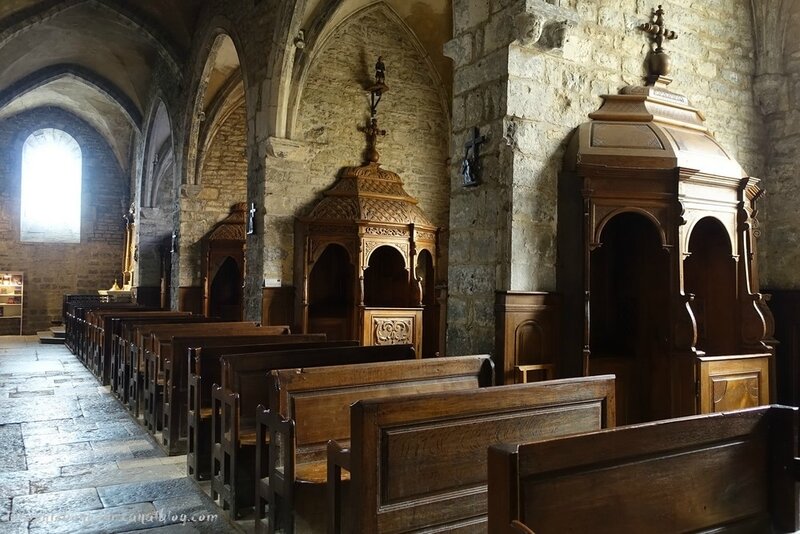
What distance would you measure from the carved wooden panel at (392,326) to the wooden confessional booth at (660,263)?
4175mm

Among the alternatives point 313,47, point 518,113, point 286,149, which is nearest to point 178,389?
point 518,113

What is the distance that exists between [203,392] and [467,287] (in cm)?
193

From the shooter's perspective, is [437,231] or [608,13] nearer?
[608,13]

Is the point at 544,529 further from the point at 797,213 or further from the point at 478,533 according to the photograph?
the point at 797,213

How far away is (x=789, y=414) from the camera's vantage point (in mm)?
2240

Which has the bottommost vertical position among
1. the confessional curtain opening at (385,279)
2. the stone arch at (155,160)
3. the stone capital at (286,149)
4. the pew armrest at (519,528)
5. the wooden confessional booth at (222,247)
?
the pew armrest at (519,528)

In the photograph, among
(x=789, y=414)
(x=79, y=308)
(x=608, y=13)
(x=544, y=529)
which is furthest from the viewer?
(x=79, y=308)

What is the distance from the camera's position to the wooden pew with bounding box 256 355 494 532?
2.84 m

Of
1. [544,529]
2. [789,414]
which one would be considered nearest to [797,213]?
[789,414]

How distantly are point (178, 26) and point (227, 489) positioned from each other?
1008 centimetres

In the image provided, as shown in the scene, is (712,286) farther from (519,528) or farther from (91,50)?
(91,50)

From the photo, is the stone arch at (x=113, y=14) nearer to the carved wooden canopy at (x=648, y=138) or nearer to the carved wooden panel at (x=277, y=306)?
the carved wooden panel at (x=277, y=306)

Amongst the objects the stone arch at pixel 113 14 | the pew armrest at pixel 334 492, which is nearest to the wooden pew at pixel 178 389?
the pew armrest at pixel 334 492

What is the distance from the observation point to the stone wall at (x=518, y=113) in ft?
13.3
